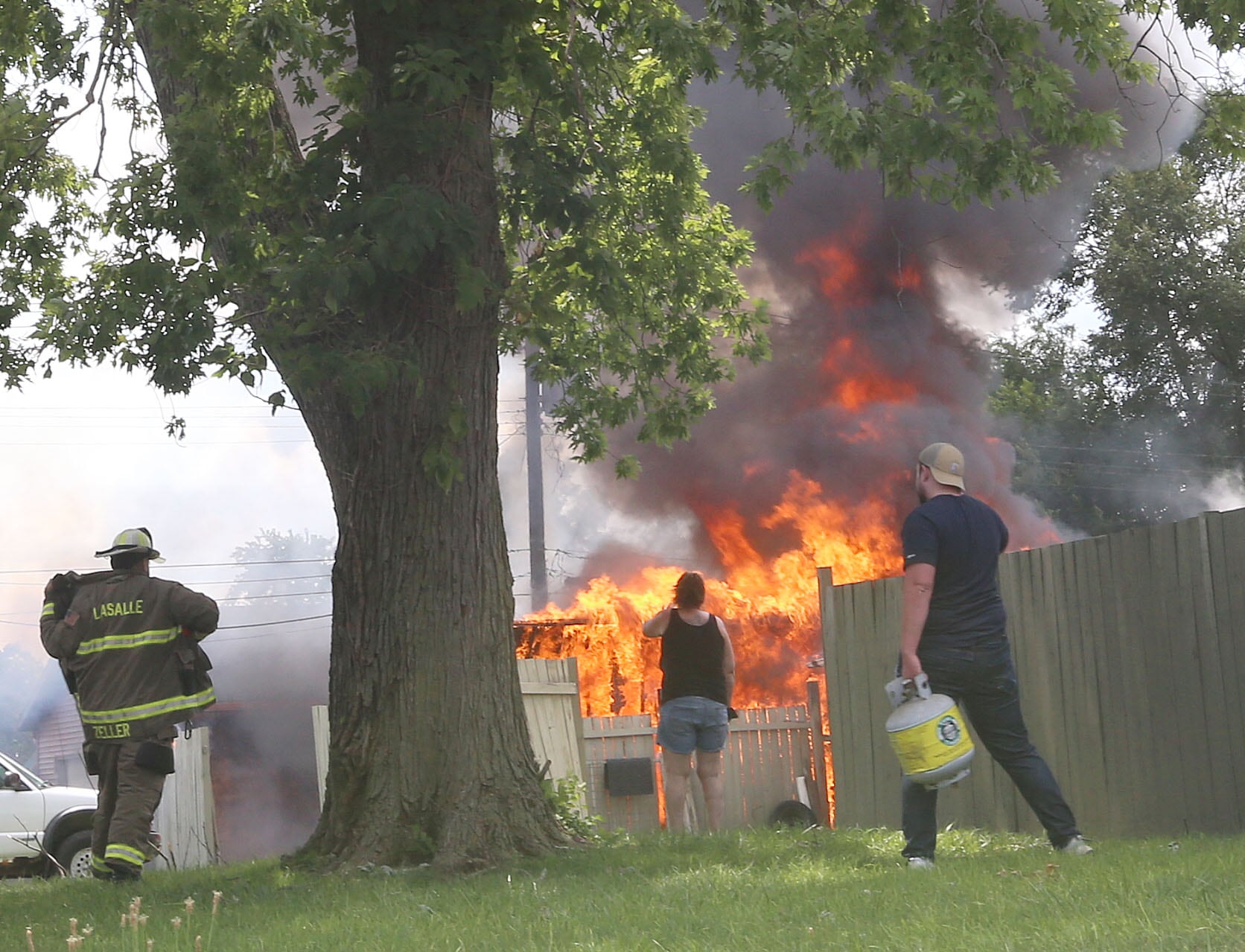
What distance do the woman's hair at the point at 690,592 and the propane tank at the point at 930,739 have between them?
347cm

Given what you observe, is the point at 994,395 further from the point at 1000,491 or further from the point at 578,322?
the point at 578,322

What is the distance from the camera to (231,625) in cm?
4044

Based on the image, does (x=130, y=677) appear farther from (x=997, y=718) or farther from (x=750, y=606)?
(x=750, y=606)

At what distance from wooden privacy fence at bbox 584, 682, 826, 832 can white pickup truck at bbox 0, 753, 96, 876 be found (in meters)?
4.78

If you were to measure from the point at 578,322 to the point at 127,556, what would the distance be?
4579 millimetres

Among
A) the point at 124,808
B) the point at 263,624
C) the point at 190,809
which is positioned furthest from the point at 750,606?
the point at 263,624

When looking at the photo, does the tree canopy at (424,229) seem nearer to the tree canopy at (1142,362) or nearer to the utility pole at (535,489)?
the utility pole at (535,489)

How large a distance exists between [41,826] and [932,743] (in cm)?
1031

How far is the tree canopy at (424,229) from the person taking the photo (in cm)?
684

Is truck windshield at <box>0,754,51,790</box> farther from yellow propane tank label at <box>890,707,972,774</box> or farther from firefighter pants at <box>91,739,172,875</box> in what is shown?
yellow propane tank label at <box>890,707,972,774</box>

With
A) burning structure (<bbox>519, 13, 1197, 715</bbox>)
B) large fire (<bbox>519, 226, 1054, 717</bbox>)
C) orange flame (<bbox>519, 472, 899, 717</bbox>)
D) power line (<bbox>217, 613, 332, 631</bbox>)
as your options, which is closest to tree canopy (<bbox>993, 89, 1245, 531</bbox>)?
burning structure (<bbox>519, 13, 1197, 715</bbox>)

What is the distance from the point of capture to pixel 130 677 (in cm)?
722

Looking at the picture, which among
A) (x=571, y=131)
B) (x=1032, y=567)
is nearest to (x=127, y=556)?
(x=571, y=131)

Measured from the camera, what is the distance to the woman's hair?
924 centimetres
